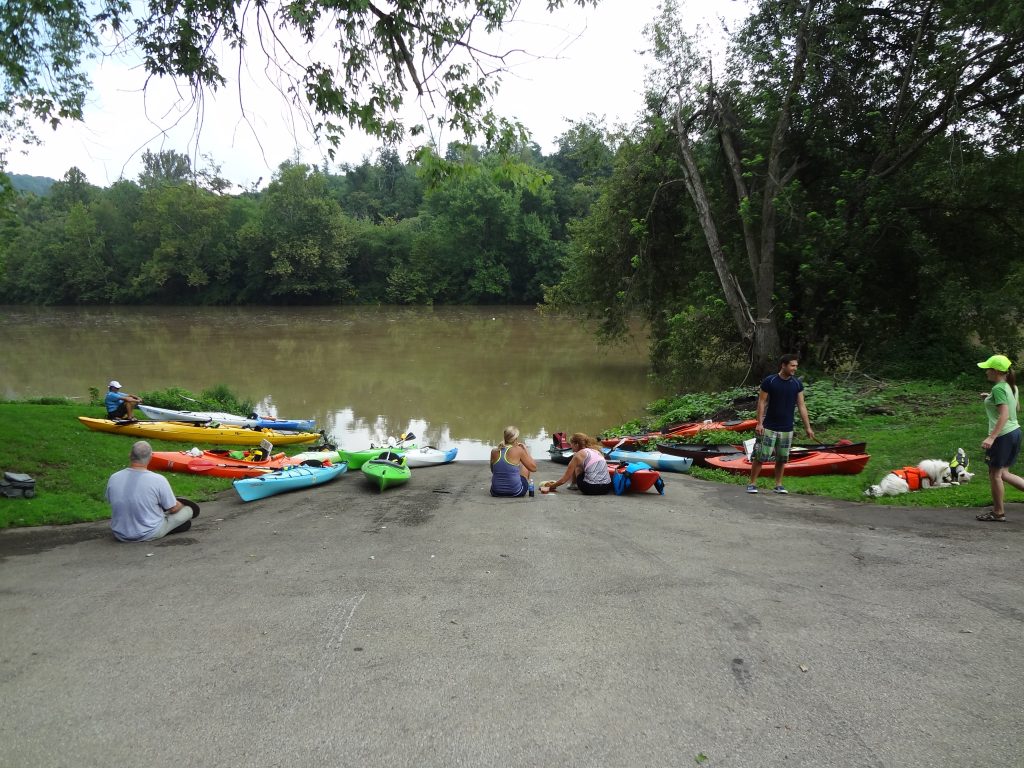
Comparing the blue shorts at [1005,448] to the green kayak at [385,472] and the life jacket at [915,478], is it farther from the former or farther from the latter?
the green kayak at [385,472]

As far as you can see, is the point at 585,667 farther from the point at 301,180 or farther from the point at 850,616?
the point at 301,180

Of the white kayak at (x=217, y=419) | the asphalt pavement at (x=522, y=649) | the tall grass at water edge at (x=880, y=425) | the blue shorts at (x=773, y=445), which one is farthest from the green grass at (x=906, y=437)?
the white kayak at (x=217, y=419)

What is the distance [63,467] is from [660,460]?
30.1 feet

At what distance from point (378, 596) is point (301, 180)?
57.7 metres

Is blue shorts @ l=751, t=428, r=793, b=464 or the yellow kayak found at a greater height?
blue shorts @ l=751, t=428, r=793, b=464

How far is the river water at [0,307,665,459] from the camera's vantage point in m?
20.0

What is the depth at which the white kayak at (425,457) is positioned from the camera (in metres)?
13.2

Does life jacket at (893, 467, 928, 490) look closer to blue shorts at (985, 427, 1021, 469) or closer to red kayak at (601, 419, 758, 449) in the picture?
blue shorts at (985, 427, 1021, 469)

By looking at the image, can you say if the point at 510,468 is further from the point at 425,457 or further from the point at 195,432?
the point at 195,432

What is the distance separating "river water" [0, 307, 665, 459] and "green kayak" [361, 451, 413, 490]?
→ 17.6 feet

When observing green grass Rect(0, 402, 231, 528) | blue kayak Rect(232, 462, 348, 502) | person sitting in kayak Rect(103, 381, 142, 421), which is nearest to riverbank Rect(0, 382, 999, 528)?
green grass Rect(0, 402, 231, 528)

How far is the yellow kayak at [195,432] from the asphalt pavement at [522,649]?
23.1ft

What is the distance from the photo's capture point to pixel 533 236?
59.5 meters

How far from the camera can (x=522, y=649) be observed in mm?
4203
